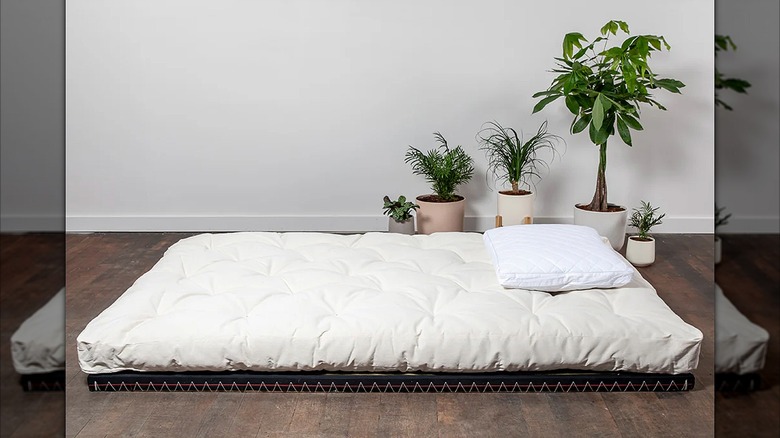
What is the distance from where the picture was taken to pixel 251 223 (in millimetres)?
4973

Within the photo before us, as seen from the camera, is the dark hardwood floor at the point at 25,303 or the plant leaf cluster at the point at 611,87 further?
the plant leaf cluster at the point at 611,87

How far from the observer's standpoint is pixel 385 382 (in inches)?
97.5

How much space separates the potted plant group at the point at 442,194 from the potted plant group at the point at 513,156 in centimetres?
19

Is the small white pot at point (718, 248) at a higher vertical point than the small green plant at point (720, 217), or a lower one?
lower

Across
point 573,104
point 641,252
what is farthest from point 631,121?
point 641,252

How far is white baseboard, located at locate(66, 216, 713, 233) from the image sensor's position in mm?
4906

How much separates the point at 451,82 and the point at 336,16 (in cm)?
80

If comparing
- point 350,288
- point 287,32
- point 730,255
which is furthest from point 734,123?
point 287,32

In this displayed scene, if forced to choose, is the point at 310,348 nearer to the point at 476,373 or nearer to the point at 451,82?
the point at 476,373

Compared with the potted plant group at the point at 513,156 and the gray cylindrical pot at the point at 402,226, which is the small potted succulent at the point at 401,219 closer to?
the gray cylindrical pot at the point at 402,226

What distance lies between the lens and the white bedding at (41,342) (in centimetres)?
32

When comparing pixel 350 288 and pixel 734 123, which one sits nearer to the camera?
pixel 734 123

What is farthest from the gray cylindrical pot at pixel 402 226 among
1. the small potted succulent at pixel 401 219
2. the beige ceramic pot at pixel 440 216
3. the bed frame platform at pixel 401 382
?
the bed frame platform at pixel 401 382

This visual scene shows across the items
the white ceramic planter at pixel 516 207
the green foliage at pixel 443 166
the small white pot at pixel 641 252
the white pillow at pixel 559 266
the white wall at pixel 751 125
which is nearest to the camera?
the white wall at pixel 751 125
